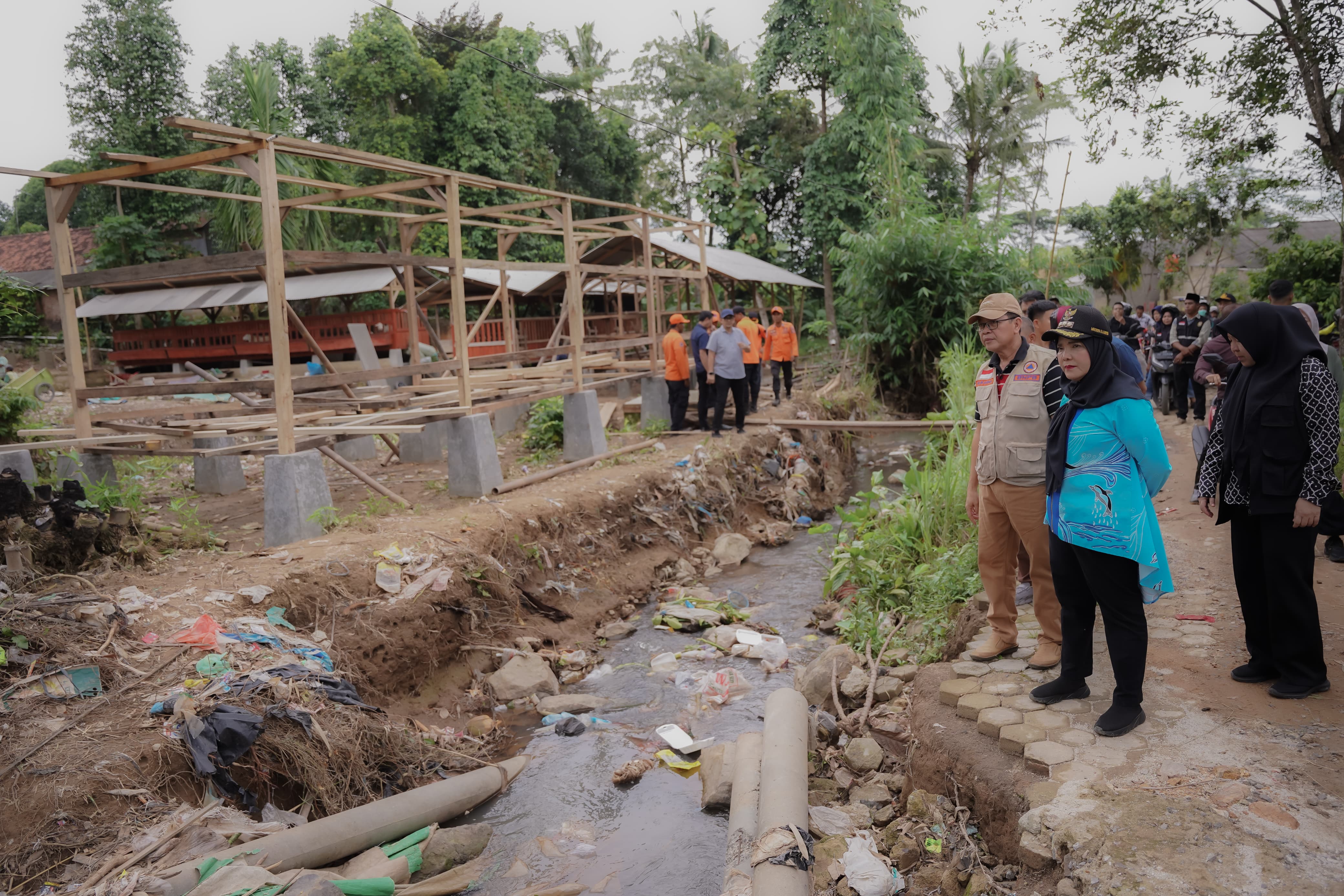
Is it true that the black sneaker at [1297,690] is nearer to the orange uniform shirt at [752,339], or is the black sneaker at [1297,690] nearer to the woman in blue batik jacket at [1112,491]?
the woman in blue batik jacket at [1112,491]

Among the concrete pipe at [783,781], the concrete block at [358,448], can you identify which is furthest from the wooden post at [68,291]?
the concrete pipe at [783,781]

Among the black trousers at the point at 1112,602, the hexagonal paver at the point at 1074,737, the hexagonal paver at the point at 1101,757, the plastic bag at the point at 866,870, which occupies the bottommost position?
the plastic bag at the point at 866,870

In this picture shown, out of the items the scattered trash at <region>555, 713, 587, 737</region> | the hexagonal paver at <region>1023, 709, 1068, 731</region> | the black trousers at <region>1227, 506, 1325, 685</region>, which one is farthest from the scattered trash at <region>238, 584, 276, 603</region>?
the black trousers at <region>1227, 506, 1325, 685</region>

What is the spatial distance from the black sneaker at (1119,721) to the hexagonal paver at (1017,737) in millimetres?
238

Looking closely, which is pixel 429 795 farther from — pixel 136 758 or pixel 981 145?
pixel 981 145

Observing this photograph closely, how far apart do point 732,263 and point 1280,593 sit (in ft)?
55.3

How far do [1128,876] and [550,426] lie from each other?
370 inches

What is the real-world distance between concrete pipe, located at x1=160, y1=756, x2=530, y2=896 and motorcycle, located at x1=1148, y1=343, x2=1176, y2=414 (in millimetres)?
9976

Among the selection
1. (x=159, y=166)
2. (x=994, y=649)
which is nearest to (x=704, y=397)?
(x=159, y=166)

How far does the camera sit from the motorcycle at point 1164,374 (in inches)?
438

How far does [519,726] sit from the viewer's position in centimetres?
589

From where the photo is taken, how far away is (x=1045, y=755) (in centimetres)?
350

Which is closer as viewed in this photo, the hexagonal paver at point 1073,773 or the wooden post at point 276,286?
the hexagonal paver at point 1073,773

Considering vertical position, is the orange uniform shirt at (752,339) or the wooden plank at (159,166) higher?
the wooden plank at (159,166)
